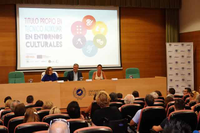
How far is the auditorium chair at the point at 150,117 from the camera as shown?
3580 mm

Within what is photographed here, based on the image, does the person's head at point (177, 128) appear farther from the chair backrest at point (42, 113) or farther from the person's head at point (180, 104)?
the chair backrest at point (42, 113)

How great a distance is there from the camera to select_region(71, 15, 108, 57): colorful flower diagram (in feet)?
30.7

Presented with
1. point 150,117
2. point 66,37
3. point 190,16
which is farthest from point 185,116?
point 190,16

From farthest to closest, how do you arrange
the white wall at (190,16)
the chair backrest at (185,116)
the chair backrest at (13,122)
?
the white wall at (190,16) → the chair backrest at (13,122) → the chair backrest at (185,116)

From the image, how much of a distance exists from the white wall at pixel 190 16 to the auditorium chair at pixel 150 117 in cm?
697

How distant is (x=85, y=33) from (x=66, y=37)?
72 centimetres

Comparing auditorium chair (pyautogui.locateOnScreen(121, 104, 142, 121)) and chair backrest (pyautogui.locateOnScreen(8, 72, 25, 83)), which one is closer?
auditorium chair (pyautogui.locateOnScreen(121, 104, 142, 121))

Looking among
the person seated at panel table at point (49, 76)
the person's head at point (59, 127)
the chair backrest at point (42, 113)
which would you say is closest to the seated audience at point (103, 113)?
the chair backrest at point (42, 113)

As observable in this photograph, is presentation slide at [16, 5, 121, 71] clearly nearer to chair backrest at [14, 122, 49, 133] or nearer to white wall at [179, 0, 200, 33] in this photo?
white wall at [179, 0, 200, 33]

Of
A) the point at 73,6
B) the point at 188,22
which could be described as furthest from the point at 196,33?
the point at 73,6

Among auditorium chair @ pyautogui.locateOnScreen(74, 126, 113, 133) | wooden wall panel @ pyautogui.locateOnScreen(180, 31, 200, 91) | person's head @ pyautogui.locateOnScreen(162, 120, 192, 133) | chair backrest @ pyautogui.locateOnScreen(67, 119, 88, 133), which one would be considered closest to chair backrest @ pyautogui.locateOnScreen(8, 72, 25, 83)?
chair backrest @ pyautogui.locateOnScreen(67, 119, 88, 133)

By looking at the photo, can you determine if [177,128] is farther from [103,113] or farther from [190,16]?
[190,16]

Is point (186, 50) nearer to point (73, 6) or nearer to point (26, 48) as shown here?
point (73, 6)

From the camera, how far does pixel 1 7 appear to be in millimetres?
8680
